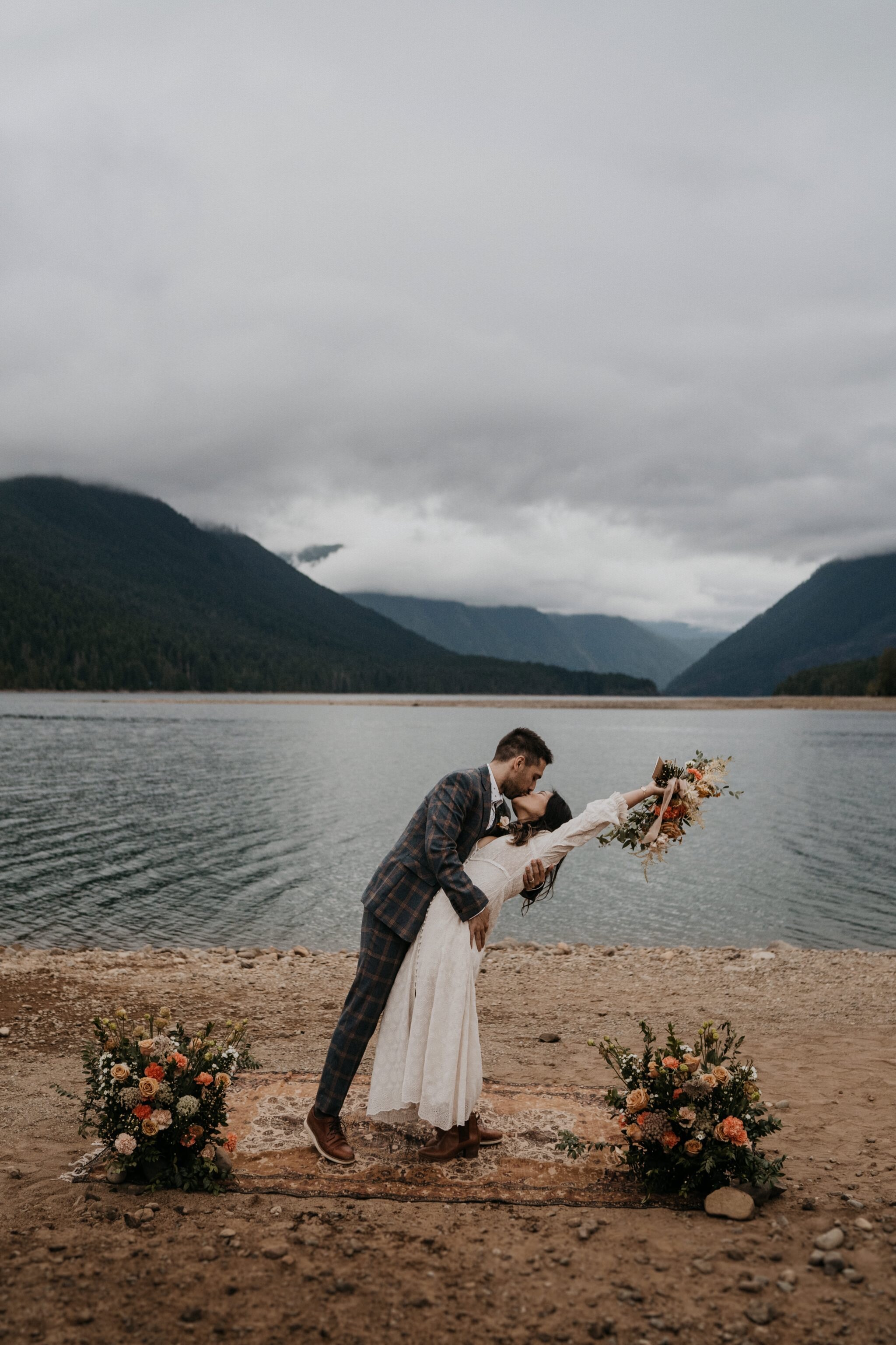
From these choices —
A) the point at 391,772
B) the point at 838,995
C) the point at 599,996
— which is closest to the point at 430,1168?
the point at 599,996

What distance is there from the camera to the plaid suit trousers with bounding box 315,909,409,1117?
19.8 feet

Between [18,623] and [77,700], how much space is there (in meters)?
41.6

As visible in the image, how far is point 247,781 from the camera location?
43.0m

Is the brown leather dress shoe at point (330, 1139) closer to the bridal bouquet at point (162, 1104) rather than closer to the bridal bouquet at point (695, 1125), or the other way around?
the bridal bouquet at point (162, 1104)

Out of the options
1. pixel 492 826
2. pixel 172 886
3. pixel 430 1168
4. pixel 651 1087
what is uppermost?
pixel 492 826

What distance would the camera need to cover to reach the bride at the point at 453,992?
5.91 m

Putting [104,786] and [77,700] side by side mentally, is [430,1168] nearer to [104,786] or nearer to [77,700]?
[104,786]

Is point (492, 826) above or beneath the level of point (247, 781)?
above

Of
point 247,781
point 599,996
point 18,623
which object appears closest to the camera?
point 599,996

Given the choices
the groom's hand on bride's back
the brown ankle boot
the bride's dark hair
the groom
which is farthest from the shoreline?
the groom's hand on bride's back

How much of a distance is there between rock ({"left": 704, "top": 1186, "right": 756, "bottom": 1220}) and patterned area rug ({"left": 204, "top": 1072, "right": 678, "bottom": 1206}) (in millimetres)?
432

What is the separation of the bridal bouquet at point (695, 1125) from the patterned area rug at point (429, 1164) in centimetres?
29

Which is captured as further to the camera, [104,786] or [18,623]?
[18,623]

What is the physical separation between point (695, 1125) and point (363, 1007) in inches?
85.1
